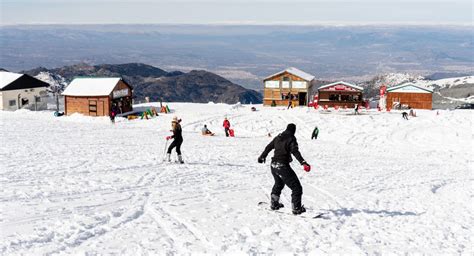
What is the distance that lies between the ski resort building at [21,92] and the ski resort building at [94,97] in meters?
7.26

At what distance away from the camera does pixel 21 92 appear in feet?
192

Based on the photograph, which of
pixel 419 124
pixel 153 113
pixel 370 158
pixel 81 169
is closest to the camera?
pixel 81 169

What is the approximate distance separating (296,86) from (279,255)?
54120 mm

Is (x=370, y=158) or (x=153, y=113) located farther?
(x=153, y=113)

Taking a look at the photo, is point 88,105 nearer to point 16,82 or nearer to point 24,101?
point 24,101

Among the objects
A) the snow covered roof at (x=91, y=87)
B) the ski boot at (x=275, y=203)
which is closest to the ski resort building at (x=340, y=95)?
the snow covered roof at (x=91, y=87)

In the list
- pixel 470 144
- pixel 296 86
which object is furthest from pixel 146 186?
pixel 296 86

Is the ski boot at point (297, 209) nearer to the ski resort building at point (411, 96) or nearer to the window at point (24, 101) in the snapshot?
the ski resort building at point (411, 96)

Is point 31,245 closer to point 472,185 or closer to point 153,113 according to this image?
point 472,185

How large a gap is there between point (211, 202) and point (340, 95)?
165 ft

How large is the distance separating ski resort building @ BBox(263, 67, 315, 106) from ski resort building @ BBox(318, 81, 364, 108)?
2483 millimetres

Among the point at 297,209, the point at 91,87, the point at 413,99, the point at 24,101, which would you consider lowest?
the point at 297,209

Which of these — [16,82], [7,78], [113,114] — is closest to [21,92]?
[16,82]

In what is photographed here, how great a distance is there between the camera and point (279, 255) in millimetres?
8805
